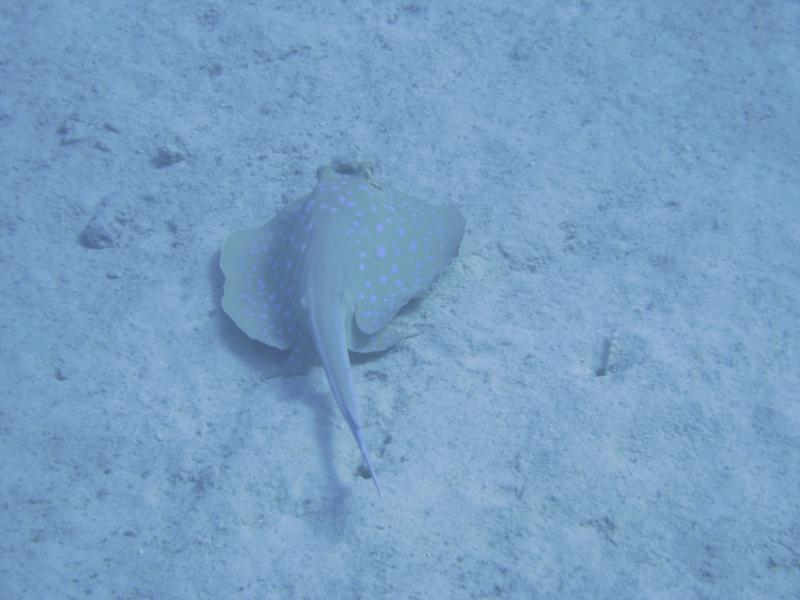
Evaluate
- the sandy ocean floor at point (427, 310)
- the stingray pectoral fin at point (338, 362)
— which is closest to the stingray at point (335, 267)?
the stingray pectoral fin at point (338, 362)

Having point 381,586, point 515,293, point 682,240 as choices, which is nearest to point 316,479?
point 381,586

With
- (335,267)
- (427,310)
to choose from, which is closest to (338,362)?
(335,267)

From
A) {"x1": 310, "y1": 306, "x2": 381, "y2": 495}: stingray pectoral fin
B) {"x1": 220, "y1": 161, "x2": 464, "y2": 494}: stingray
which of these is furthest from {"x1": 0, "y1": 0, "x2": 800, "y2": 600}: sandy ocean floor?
{"x1": 310, "y1": 306, "x2": 381, "y2": 495}: stingray pectoral fin

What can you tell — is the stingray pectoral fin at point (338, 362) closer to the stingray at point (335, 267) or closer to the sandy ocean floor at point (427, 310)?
the stingray at point (335, 267)

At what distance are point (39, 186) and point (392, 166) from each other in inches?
142

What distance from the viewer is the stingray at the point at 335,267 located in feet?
13.5

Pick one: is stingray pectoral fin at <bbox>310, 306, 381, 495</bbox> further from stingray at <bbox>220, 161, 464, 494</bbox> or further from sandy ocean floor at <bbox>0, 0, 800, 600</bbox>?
sandy ocean floor at <bbox>0, 0, 800, 600</bbox>

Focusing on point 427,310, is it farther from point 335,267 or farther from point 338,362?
point 338,362

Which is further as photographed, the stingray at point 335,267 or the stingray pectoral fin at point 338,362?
the stingray at point 335,267

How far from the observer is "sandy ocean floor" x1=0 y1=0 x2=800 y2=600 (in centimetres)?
341

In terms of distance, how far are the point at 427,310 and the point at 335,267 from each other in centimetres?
86

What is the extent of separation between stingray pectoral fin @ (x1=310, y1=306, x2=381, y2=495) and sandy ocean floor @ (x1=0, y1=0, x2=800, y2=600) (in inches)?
19.4

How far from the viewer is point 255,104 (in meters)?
6.25

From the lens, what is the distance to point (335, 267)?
4207 mm
